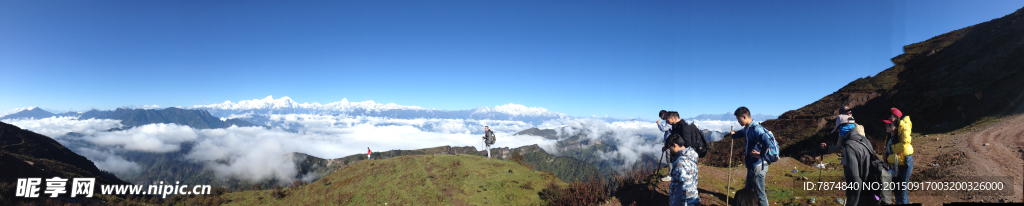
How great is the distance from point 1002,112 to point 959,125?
1361mm

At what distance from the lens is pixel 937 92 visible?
19.9m

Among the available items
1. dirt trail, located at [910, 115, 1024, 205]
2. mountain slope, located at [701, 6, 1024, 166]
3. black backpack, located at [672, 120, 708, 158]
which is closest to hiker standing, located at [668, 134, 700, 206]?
black backpack, located at [672, 120, 708, 158]

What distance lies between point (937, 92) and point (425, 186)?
30208 mm

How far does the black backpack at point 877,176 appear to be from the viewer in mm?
5262

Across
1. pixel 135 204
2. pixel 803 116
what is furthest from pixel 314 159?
pixel 803 116

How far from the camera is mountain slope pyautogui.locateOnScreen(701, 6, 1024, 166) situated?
16.5 m

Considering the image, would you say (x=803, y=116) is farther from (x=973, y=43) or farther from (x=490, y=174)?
(x=490, y=174)

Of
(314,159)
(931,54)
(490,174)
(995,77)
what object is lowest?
(314,159)

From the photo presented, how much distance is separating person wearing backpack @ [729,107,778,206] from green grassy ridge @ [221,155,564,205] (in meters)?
7.31

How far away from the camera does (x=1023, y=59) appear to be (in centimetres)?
1880

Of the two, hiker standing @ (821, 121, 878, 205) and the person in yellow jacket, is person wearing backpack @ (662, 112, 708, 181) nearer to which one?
hiker standing @ (821, 121, 878, 205)

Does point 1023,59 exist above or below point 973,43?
below

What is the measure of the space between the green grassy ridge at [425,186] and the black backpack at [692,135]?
5957 mm

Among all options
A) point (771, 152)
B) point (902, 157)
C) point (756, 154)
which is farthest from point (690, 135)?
point (902, 157)
